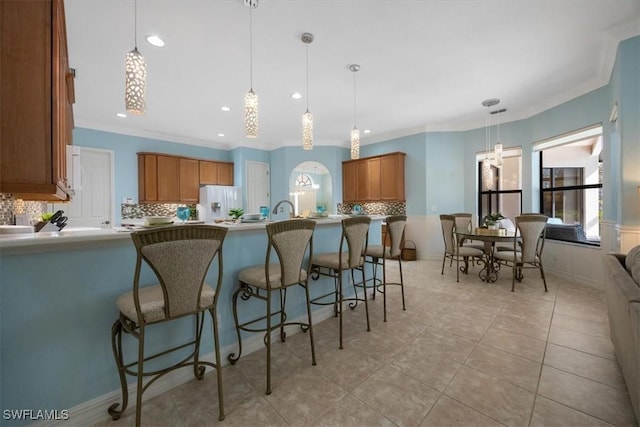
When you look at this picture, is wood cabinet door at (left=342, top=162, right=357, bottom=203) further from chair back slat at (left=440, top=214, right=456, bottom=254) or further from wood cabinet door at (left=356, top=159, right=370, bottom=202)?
chair back slat at (left=440, top=214, right=456, bottom=254)

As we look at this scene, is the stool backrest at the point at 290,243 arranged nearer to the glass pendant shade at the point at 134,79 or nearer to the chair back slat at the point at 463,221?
the glass pendant shade at the point at 134,79

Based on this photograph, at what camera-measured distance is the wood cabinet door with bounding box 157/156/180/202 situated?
18.2ft

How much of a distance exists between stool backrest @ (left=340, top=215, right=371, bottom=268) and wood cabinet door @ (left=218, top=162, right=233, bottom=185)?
501 cm

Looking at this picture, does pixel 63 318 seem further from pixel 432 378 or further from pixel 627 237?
pixel 627 237

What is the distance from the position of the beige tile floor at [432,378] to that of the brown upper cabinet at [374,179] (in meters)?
3.45

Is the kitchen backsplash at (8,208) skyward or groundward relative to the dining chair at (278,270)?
skyward

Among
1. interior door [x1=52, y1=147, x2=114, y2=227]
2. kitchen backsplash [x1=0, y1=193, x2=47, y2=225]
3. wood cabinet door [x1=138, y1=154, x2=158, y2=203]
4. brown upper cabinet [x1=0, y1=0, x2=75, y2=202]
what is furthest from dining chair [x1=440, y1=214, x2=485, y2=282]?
interior door [x1=52, y1=147, x2=114, y2=227]

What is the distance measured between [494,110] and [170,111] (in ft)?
18.6

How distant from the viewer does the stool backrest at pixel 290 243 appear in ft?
5.67

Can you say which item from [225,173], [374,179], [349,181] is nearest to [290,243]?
[374,179]

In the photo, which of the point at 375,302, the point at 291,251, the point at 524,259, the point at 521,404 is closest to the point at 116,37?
the point at 291,251

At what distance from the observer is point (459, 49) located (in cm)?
278

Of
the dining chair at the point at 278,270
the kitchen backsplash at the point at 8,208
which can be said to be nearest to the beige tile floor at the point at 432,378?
the dining chair at the point at 278,270

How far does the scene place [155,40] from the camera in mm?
2518
